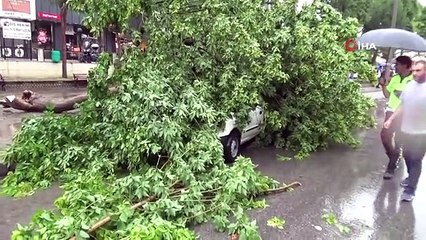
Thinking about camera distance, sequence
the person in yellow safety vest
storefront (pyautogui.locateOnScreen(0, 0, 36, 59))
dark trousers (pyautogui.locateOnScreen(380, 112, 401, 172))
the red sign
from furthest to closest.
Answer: the red sign
storefront (pyautogui.locateOnScreen(0, 0, 36, 59))
the person in yellow safety vest
dark trousers (pyautogui.locateOnScreen(380, 112, 401, 172))

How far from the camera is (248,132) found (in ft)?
26.7

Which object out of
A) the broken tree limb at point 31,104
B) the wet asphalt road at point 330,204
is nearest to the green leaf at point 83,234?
the wet asphalt road at point 330,204

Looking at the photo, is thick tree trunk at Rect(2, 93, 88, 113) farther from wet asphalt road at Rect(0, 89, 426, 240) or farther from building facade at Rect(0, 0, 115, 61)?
wet asphalt road at Rect(0, 89, 426, 240)

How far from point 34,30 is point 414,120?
29.1 meters

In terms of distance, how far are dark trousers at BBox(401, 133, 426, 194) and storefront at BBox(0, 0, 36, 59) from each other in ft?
52.3

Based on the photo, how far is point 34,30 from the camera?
2911 cm

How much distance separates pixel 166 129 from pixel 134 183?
1129 mm

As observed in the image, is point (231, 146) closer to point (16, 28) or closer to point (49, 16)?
point (16, 28)

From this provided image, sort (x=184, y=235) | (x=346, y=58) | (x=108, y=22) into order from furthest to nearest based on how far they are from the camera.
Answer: (x=346, y=58) → (x=108, y=22) → (x=184, y=235)

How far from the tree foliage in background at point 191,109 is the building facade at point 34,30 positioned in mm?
10005

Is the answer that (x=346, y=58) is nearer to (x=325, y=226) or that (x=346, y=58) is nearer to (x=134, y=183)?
(x=325, y=226)

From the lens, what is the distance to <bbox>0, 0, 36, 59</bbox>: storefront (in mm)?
16656

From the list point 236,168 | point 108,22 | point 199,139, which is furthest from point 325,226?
point 108,22

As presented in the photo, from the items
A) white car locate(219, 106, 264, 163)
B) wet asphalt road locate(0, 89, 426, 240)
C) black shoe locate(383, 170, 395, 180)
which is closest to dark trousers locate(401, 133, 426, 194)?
wet asphalt road locate(0, 89, 426, 240)
